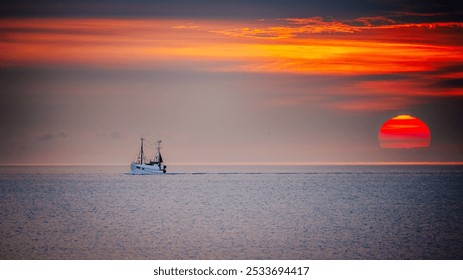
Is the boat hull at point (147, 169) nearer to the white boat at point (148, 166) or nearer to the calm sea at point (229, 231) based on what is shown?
the white boat at point (148, 166)

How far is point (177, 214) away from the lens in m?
60.4

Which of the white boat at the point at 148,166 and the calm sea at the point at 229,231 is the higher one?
the white boat at the point at 148,166

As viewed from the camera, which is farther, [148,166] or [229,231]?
[148,166]

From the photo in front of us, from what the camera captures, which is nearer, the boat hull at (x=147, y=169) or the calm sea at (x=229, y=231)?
the calm sea at (x=229, y=231)

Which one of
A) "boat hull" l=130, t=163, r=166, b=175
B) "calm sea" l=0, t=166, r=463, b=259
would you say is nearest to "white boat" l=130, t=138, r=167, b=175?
"boat hull" l=130, t=163, r=166, b=175

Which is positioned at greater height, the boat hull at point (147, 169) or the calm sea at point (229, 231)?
the boat hull at point (147, 169)

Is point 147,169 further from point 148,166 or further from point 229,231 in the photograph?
point 229,231

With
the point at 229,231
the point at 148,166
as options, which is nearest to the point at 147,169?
the point at 148,166

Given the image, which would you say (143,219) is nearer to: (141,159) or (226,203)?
(226,203)

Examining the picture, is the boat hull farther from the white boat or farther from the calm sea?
the calm sea

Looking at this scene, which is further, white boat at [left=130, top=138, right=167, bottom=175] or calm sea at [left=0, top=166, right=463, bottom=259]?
white boat at [left=130, top=138, right=167, bottom=175]

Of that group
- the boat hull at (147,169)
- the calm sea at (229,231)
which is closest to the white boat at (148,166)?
the boat hull at (147,169)
